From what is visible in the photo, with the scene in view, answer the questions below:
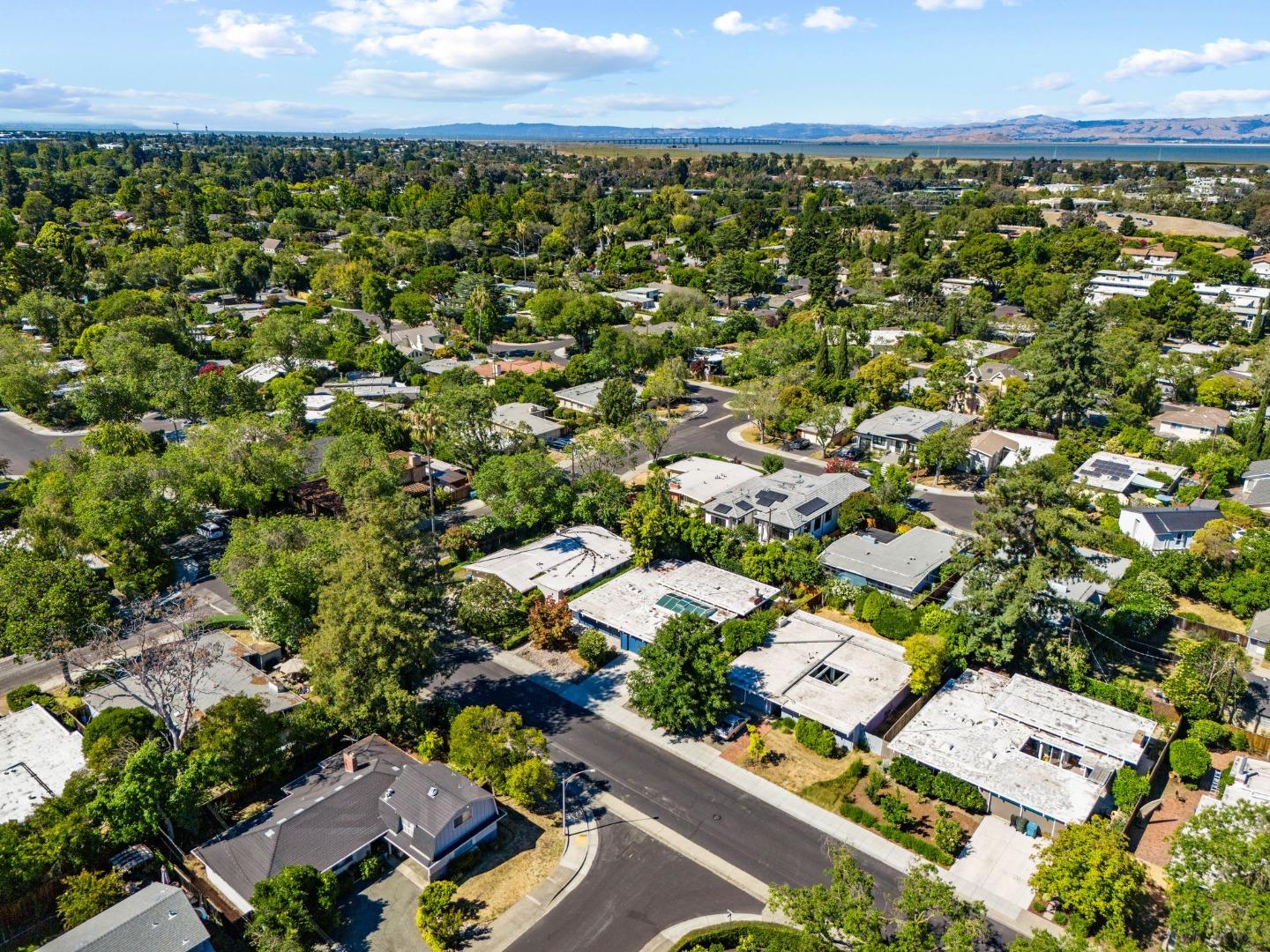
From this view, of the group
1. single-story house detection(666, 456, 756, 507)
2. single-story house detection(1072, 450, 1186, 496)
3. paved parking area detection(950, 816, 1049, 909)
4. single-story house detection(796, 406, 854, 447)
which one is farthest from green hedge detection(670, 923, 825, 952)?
single-story house detection(796, 406, 854, 447)

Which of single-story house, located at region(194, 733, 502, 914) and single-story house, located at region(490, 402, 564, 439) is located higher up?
single-story house, located at region(490, 402, 564, 439)

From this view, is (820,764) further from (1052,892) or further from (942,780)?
(1052,892)

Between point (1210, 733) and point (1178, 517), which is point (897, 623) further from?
point (1178, 517)

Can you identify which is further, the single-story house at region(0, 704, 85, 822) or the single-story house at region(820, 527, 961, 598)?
the single-story house at region(820, 527, 961, 598)

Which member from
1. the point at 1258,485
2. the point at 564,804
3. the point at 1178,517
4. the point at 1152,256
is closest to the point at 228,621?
the point at 564,804

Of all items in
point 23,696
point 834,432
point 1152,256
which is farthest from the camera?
point 1152,256

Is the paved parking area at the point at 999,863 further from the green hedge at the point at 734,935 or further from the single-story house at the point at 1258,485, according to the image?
the single-story house at the point at 1258,485

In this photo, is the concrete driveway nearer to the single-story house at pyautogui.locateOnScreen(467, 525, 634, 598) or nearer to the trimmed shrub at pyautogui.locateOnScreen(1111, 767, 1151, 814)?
the single-story house at pyautogui.locateOnScreen(467, 525, 634, 598)
